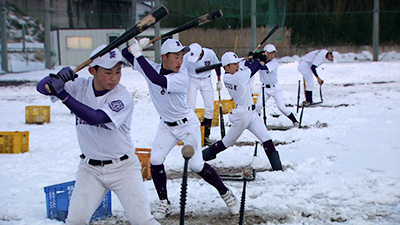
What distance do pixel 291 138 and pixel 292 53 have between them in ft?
73.0

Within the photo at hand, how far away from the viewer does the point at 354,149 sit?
8.32m

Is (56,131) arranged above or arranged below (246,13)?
below

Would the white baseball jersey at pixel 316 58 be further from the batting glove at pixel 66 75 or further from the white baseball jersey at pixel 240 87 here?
the batting glove at pixel 66 75

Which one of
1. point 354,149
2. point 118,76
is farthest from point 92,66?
point 354,149

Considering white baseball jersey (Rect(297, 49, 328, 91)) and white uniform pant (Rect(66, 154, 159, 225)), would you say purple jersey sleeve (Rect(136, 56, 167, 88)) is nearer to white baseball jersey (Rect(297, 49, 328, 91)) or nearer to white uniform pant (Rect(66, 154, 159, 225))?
white uniform pant (Rect(66, 154, 159, 225))

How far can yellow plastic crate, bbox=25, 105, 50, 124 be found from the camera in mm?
11906

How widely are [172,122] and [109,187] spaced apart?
1705 mm

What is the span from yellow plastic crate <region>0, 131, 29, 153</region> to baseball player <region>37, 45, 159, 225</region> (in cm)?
488

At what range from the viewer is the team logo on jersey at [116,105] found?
381 cm

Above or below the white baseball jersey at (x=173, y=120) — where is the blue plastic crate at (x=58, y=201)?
below

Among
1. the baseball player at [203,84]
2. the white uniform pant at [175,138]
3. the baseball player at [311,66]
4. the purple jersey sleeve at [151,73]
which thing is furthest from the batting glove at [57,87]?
the baseball player at [311,66]

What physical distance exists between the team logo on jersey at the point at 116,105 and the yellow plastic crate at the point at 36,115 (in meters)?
8.72

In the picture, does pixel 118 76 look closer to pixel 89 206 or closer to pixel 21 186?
pixel 89 206

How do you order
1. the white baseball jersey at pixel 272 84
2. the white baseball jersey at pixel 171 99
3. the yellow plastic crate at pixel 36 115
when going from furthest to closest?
the yellow plastic crate at pixel 36 115 → the white baseball jersey at pixel 272 84 → the white baseball jersey at pixel 171 99
